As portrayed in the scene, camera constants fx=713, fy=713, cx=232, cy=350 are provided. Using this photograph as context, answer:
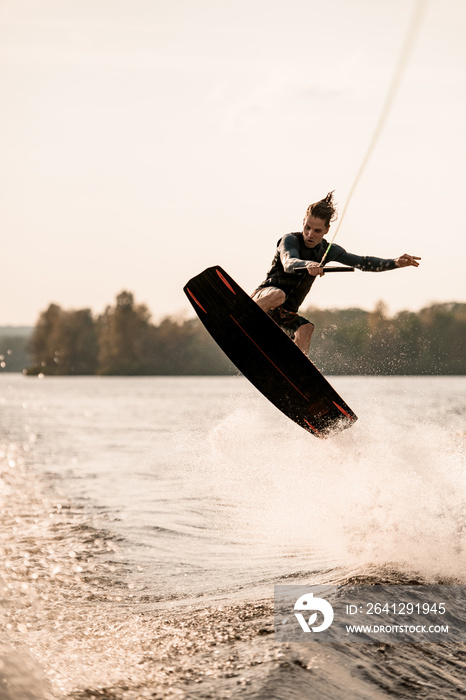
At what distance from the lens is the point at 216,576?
330 inches

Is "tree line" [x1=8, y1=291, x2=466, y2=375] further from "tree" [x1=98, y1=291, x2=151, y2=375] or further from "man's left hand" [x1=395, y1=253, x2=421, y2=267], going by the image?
"man's left hand" [x1=395, y1=253, x2=421, y2=267]

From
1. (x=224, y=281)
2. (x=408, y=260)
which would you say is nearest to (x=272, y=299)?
(x=224, y=281)

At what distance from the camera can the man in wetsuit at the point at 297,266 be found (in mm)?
8367

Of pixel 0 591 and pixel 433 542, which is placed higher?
pixel 433 542

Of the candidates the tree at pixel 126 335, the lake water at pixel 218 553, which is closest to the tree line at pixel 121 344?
the tree at pixel 126 335

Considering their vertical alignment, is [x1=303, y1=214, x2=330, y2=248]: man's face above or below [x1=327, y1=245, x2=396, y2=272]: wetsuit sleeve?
above

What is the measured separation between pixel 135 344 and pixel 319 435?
112 meters

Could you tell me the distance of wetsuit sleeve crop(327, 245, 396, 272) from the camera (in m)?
8.05

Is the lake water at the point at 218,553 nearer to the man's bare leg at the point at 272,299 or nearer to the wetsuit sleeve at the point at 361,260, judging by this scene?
the man's bare leg at the point at 272,299

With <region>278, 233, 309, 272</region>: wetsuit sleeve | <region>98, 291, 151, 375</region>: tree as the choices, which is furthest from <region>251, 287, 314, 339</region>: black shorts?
<region>98, 291, 151, 375</region>: tree

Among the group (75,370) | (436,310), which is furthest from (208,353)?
(436,310)

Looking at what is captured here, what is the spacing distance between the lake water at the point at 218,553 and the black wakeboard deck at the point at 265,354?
0.80m

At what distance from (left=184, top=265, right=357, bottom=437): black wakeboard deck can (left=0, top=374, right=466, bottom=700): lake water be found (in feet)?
2.64

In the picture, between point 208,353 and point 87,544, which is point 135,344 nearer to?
point 208,353
